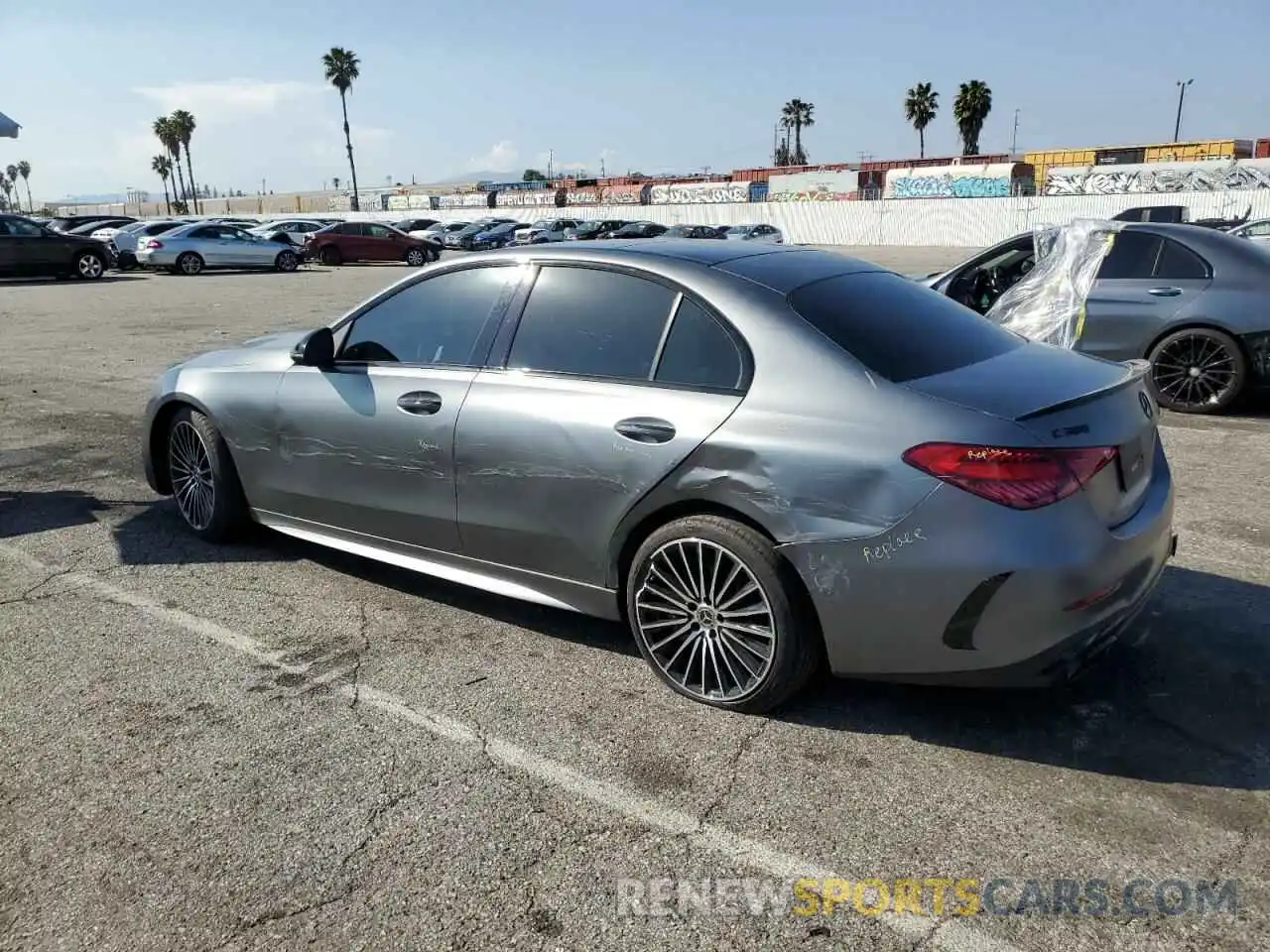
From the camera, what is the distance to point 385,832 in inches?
111

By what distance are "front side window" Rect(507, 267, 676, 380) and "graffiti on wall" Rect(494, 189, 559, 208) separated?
208 ft

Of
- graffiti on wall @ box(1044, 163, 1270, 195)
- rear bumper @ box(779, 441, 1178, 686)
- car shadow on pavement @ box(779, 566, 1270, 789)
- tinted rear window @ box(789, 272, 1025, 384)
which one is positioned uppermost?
graffiti on wall @ box(1044, 163, 1270, 195)

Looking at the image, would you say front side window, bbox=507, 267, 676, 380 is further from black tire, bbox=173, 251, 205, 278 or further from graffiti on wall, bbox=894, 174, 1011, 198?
graffiti on wall, bbox=894, 174, 1011, 198

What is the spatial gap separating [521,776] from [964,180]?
5462 cm

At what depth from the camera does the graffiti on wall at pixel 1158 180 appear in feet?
131

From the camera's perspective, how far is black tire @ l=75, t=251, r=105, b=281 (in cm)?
2527

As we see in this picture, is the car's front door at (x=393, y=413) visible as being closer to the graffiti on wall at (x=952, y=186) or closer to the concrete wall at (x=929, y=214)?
the concrete wall at (x=929, y=214)

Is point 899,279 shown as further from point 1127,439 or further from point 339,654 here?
point 339,654

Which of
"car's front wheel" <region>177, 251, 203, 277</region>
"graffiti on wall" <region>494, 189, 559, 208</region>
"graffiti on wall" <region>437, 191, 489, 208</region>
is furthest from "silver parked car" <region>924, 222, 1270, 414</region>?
"graffiti on wall" <region>437, 191, 489, 208</region>

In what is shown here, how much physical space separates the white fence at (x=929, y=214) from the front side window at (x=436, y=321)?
37734 mm

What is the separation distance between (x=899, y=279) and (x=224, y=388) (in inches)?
128

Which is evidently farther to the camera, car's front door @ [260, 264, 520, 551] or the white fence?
the white fence

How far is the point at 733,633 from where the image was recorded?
3.39 meters

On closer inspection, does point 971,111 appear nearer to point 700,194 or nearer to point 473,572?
point 700,194
